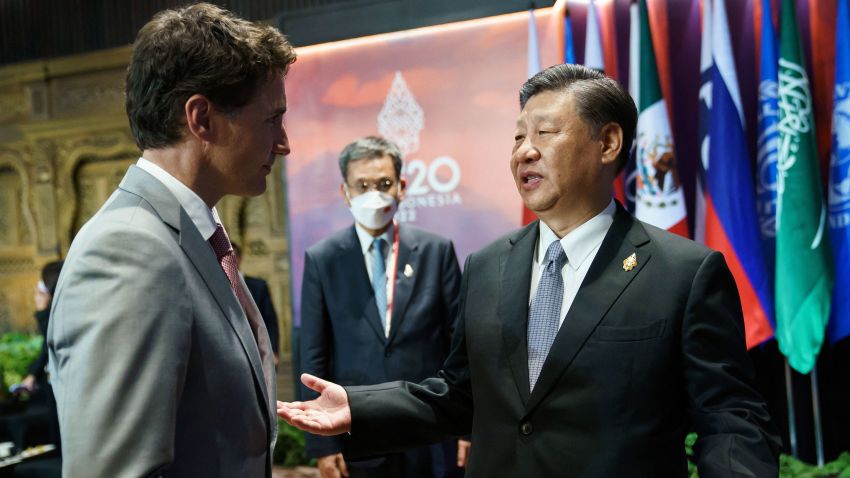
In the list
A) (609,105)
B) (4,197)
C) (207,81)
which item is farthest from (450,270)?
(4,197)

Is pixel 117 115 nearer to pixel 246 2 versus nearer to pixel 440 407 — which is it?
pixel 246 2

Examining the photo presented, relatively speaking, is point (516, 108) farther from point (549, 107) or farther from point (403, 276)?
point (549, 107)

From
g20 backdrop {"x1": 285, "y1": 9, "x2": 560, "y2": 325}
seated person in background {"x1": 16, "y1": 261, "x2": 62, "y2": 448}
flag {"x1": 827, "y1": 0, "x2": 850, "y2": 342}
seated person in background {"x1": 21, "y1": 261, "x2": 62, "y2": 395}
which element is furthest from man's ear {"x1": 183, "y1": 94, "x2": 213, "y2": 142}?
seated person in background {"x1": 21, "y1": 261, "x2": 62, "y2": 395}

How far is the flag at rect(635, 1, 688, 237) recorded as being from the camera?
4.21 m

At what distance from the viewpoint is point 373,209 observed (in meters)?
3.43

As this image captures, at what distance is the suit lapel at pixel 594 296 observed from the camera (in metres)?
1.66

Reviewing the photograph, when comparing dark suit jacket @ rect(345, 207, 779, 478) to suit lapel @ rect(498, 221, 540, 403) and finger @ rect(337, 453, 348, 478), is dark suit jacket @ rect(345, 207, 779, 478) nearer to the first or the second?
suit lapel @ rect(498, 221, 540, 403)

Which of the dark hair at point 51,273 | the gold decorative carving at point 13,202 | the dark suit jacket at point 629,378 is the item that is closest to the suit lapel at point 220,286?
the dark suit jacket at point 629,378

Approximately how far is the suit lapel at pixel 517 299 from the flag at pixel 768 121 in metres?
2.59

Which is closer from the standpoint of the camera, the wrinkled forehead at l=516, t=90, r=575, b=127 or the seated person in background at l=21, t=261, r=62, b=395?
the wrinkled forehead at l=516, t=90, r=575, b=127

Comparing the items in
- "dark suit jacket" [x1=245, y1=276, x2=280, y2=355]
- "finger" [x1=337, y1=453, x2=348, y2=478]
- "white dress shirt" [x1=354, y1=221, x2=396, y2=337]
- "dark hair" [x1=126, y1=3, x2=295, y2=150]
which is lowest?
"finger" [x1=337, y1=453, x2=348, y2=478]

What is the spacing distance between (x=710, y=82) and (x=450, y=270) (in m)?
1.85

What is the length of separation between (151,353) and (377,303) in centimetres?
225

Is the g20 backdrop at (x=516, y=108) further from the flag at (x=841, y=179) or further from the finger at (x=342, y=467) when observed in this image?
the finger at (x=342, y=467)
